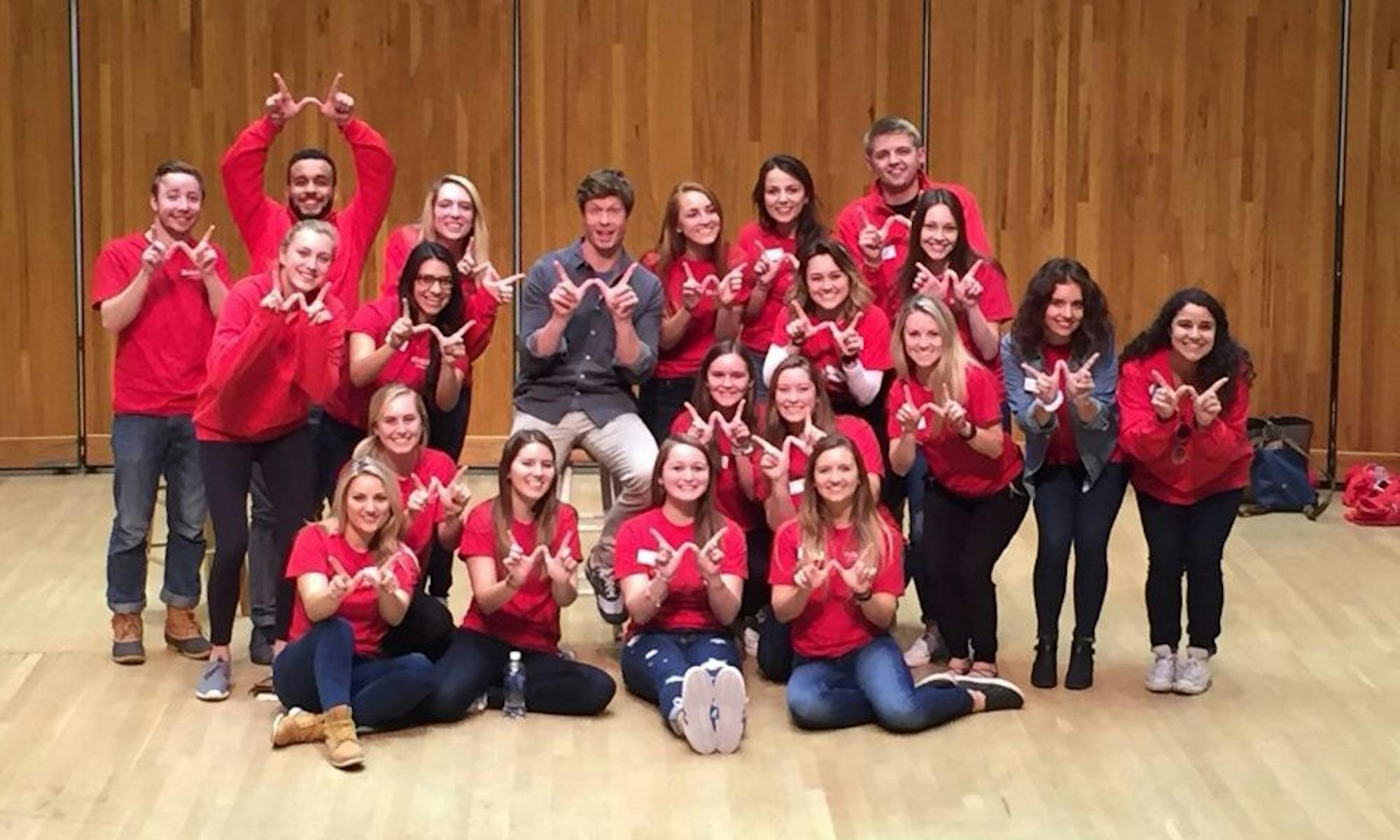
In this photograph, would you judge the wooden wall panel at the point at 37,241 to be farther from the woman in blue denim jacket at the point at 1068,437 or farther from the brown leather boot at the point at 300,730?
the woman in blue denim jacket at the point at 1068,437

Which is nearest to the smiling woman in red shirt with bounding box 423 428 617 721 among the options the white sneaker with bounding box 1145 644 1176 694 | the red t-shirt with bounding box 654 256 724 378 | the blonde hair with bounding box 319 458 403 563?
the blonde hair with bounding box 319 458 403 563

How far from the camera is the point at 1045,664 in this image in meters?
5.36

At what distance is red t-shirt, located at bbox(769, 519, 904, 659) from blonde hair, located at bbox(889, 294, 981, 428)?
378mm

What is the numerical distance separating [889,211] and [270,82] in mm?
3019

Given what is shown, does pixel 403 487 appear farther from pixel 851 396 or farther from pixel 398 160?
pixel 398 160

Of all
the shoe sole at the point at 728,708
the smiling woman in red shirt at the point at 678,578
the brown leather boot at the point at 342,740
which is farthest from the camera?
the smiling woman in red shirt at the point at 678,578

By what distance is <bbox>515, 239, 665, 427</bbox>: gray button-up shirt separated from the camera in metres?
5.66

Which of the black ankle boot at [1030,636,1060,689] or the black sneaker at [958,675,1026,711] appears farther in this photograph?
the black ankle boot at [1030,636,1060,689]

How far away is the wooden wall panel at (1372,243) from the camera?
7.70 metres

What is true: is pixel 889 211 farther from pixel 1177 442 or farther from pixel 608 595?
pixel 608 595

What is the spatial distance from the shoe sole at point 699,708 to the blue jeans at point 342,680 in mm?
620

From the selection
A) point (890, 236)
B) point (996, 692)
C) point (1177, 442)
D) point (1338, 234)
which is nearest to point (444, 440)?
point (890, 236)

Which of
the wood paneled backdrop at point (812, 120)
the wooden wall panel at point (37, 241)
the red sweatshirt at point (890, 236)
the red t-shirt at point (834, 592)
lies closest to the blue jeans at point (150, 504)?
the red t-shirt at point (834, 592)

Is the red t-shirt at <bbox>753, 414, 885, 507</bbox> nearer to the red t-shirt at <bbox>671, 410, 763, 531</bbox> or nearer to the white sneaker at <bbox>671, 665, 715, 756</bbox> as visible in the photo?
the red t-shirt at <bbox>671, 410, 763, 531</bbox>
